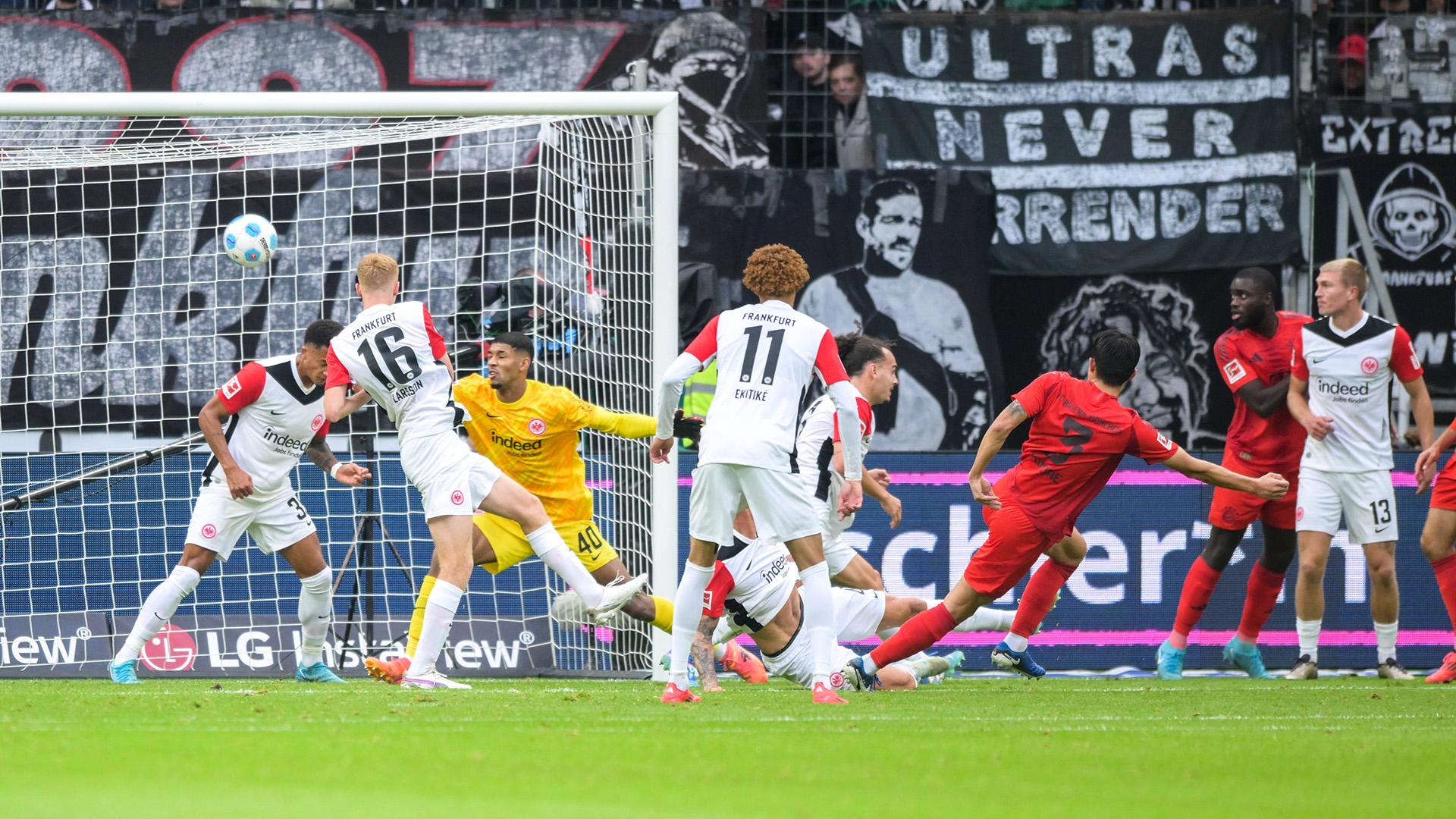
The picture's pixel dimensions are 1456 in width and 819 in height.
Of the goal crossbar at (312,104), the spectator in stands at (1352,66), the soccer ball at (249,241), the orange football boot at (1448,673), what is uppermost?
the spectator in stands at (1352,66)

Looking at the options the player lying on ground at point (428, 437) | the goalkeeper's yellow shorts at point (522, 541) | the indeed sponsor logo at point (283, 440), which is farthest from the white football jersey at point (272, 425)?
the player lying on ground at point (428, 437)

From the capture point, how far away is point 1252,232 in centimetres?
1261

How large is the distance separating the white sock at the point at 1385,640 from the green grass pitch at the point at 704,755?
7.13 feet

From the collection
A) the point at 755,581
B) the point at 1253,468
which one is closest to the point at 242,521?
the point at 755,581

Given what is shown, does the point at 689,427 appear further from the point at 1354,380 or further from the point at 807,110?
the point at 807,110

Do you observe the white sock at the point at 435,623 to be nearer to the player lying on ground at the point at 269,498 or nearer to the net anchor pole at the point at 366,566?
the player lying on ground at the point at 269,498

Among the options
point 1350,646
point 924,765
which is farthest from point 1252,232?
point 924,765

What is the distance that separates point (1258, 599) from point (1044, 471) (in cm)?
266

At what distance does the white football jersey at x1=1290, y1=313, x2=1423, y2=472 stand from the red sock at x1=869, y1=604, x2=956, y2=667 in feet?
9.98

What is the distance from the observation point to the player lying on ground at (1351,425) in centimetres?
898

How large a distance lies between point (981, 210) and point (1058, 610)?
3.70 m

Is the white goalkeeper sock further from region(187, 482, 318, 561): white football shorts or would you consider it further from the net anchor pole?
region(187, 482, 318, 561): white football shorts

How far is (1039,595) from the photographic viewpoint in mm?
8031

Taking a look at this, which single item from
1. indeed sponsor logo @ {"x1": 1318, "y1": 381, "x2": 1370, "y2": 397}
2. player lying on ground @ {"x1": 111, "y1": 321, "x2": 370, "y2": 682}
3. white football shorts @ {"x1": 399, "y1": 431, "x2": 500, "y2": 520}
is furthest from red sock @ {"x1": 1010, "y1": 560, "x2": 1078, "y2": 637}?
player lying on ground @ {"x1": 111, "y1": 321, "x2": 370, "y2": 682}
